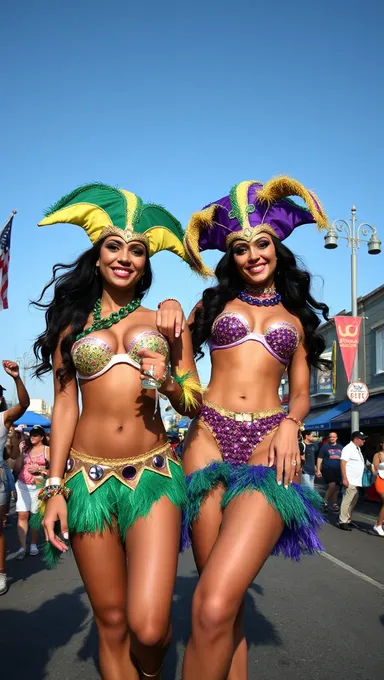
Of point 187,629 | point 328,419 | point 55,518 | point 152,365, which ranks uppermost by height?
point 152,365

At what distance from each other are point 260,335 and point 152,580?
1.36 meters

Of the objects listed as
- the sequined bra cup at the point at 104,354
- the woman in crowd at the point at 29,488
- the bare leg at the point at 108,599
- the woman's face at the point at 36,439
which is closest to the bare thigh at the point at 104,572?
the bare leg at the point at 108,599

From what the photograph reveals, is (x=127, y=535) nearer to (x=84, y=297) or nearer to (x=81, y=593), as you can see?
(x=84, y=297)

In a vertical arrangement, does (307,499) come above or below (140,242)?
below

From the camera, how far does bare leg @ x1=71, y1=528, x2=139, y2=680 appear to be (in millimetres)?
2781

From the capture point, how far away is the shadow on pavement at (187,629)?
13.2 ft

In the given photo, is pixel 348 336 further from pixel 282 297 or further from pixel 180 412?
pixel 180 412

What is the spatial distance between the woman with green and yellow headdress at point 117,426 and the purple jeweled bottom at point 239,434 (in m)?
0.17

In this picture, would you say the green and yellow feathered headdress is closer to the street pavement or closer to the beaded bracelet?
the beaded bracelet

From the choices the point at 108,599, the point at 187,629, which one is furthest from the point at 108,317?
the point at 187,629

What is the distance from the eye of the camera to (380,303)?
2091 centimetres

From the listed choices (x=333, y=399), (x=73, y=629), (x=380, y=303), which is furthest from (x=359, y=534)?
(x=333, y=399)

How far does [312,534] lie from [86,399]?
1.30m

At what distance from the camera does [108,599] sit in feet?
9.17
